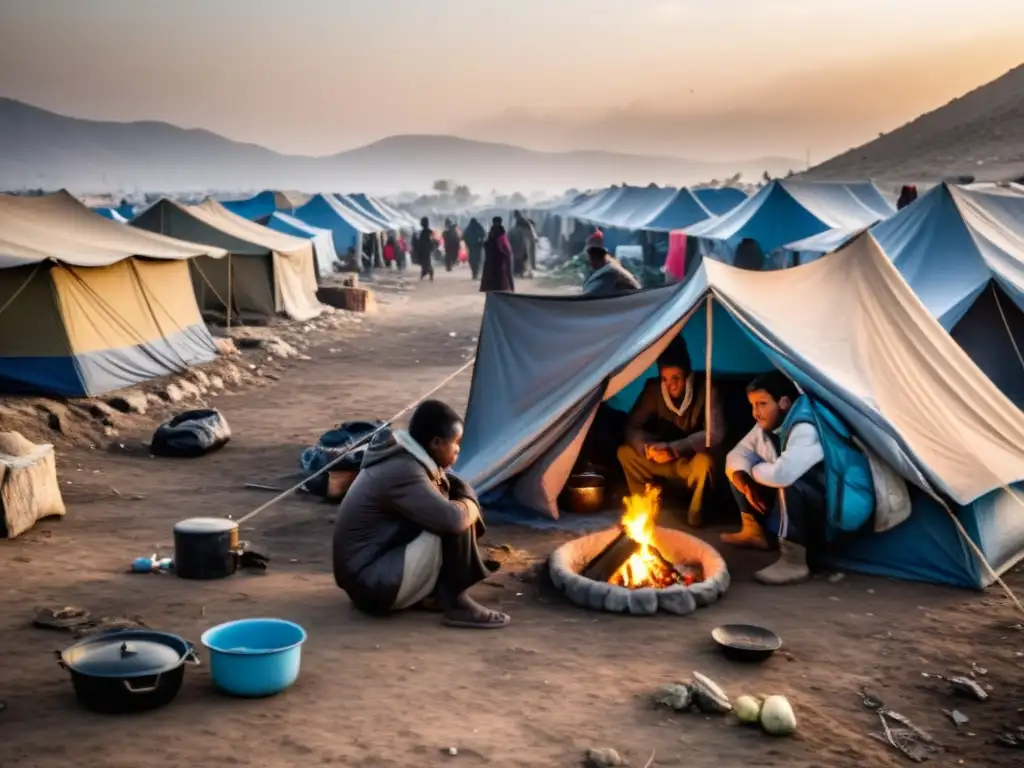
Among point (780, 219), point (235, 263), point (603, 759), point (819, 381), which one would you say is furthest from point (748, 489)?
point (780, 219)

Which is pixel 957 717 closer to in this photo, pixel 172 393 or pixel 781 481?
pixel 781 481

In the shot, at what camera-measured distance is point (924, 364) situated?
6691 millimetres

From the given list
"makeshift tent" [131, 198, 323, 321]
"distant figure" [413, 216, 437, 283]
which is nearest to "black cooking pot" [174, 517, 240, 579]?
"makeshift tent" [131, 198, 323, 321]

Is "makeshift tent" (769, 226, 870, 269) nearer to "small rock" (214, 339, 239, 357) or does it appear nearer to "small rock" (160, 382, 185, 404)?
"small rock" (214, 339, 239, 357)

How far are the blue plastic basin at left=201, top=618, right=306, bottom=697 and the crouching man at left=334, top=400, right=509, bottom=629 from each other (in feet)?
2.47

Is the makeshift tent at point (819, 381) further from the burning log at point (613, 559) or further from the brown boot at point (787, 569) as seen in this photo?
the burning log at point (613, 559)

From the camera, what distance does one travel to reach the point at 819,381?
5.98 m

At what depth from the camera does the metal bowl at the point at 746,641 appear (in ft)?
15.1

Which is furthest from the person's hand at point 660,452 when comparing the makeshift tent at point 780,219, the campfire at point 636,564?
the makeshift tent at point 780,219

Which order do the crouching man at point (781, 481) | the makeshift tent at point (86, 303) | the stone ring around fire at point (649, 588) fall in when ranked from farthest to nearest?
the makeshift tent at point (86, 303) → the crouching man at point (781, 481) → the stone ring around fire at point (649, 588)

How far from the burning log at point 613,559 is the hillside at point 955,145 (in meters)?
38.1

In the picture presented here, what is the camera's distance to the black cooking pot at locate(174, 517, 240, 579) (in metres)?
5.71

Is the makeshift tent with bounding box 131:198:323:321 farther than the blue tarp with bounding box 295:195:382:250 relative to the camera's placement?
No

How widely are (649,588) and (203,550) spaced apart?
261 cm
